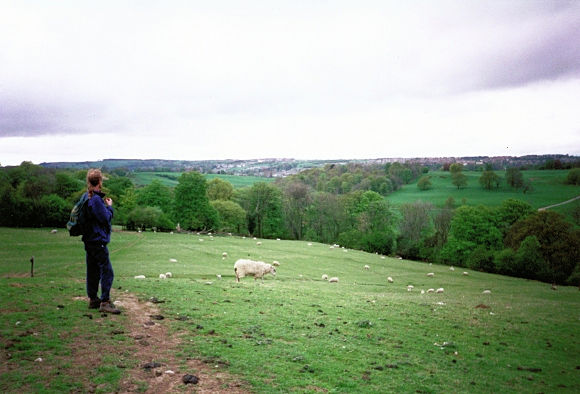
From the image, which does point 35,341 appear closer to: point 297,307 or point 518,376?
point 297,307

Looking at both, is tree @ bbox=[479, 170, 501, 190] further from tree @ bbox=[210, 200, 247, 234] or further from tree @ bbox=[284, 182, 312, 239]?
tree @ bbox=[210, 200, 247, 234]

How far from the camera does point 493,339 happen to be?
12.9m

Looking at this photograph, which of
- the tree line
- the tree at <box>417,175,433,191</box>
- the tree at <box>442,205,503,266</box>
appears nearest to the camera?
the tree line

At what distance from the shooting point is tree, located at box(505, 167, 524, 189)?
254 ft

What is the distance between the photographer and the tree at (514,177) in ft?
254

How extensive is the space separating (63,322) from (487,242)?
67.8 metres

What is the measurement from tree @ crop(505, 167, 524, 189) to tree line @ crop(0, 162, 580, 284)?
10752mm

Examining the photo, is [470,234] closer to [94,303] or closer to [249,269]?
[249,269]

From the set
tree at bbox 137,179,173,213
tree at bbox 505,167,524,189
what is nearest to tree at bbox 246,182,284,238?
tree at bbox 137,179,173,213

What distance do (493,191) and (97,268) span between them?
95747mm

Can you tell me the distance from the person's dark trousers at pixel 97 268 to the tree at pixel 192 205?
6040 cm

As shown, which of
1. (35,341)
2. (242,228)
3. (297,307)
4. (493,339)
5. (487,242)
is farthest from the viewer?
(242,228)

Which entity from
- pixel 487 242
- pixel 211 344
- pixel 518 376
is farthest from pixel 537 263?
pixel 211 344

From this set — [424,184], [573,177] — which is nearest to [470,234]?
[573,177]
